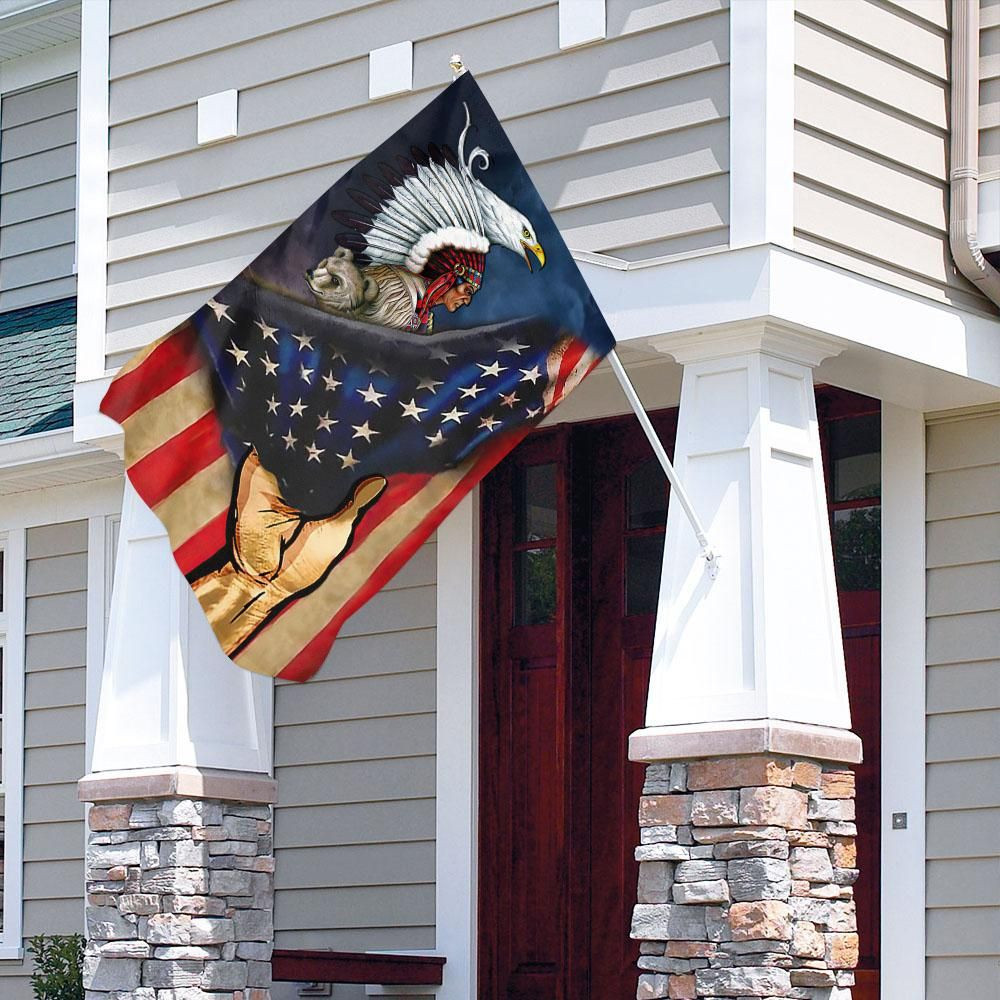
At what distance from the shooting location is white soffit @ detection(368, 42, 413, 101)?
9.05 metres

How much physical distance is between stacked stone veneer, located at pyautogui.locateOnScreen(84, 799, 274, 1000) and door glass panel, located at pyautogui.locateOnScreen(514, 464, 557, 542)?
6.61 ft

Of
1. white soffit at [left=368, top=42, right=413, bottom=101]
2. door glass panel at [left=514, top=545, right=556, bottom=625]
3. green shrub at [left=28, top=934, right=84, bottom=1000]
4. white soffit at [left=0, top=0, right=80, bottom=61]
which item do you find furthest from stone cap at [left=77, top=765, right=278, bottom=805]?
white soffit at [left=0, top=0, right=80, bottom=61]

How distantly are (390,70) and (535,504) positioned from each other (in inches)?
92.3

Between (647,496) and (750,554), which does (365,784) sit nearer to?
(647,496)

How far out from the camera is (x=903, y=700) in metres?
8.86

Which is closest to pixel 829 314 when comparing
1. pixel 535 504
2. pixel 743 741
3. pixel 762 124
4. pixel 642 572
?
pixel 762 124

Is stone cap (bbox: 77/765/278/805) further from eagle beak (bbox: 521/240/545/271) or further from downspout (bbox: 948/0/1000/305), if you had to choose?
downspout (bbox: 948/0/1000/305)

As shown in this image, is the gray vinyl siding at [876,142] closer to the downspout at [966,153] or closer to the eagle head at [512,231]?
the downspout at [966,153]

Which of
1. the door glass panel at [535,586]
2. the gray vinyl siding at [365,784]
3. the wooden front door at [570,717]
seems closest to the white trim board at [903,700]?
the wooden front door at [570,717]

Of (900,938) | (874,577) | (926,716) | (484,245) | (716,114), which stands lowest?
(900,938)

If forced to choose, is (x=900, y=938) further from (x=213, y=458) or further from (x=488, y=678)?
(x=213, y=458)

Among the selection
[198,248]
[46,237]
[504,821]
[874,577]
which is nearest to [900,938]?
[874,577]

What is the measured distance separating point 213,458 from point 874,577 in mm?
2968

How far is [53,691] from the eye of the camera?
11.6m
